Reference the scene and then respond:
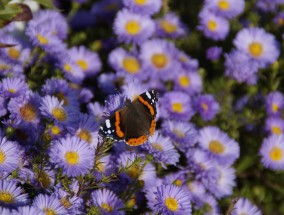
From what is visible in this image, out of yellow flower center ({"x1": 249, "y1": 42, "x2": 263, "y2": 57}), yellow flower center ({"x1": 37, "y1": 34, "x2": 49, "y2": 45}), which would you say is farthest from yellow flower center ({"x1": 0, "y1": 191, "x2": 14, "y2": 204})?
yellow flower center ({"x1": 249, "y1": 42, "x2": 263, "y2": 57})

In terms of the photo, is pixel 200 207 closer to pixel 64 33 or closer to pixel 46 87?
pixel 46 87

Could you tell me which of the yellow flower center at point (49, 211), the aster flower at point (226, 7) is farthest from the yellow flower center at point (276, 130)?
the yellow flower center at point (49, 211)

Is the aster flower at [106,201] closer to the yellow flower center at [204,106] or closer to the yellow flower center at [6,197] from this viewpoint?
the yellow flower center at [6,197]

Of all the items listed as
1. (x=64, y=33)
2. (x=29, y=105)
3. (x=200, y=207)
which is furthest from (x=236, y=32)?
(x=29, y=105)

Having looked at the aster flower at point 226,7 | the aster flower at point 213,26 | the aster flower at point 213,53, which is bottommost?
the aster flower at point 213,53

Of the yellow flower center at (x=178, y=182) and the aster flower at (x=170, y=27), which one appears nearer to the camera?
the yellow flower center at (x=178, y=182)

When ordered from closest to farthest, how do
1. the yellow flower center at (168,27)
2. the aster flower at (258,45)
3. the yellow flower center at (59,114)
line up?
the yellow flower center at (59,114) → the aster flower at (258,45) → the yellow flower center at (168,27)
